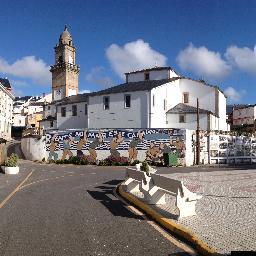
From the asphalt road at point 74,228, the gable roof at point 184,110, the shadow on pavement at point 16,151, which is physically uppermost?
the gable roof at point 184,110

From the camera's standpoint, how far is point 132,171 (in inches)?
560

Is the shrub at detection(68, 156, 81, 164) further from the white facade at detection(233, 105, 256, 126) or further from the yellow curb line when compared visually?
the white facade at detection(233, 105, 256, 126)

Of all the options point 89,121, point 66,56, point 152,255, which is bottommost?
point 152,255

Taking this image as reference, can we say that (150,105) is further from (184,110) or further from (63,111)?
(63,111)

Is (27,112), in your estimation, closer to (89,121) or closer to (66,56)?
(66,56)

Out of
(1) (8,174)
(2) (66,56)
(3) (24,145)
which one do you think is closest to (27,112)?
(2) (66,56)

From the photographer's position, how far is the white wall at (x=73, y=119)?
54.5 meters

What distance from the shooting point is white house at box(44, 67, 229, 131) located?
4600 centimetres

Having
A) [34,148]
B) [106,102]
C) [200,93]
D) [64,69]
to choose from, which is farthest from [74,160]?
[64,69]

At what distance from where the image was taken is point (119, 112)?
4750 cm

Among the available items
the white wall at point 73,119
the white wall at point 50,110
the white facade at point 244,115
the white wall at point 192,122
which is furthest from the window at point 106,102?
the white facade at point 244,115

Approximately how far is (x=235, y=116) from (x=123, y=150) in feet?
205

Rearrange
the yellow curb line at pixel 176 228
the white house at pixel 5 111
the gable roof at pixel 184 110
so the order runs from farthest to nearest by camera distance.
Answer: the white house at pixel 5 111, the gable roof at pixel 184 110, the yellow curb line at pixel 176 228

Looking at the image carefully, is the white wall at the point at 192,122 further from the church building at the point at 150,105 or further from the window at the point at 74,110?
the window at the point at 74,110
